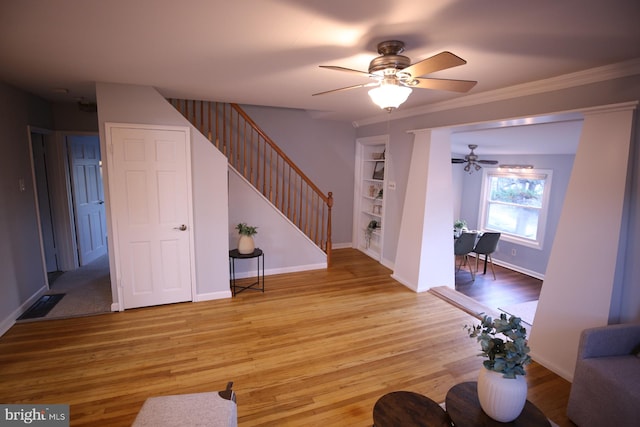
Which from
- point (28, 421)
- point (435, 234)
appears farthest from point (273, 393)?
point (435, 234)

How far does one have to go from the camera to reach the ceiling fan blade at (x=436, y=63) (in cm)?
158

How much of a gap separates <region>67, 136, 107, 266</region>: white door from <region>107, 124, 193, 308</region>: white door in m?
2.08

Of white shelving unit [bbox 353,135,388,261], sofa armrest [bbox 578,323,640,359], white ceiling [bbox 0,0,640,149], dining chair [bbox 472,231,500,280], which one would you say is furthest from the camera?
white shelving unit [bbox 353,135,388,261]

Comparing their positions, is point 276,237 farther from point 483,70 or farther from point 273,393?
point 483,70

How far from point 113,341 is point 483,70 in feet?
13.3

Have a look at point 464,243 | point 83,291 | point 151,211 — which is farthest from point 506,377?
point 83,291

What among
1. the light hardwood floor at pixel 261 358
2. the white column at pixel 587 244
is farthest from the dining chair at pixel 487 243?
the white column at pixel 587 244

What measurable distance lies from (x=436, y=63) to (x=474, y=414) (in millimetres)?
1911

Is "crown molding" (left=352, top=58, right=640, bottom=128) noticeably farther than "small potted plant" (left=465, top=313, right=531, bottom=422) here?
Yes

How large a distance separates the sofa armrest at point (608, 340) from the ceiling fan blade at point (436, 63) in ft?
6.40

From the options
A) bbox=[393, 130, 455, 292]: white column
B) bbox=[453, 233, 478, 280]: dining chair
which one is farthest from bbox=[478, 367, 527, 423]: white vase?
bbox=[453, 233, 478, 280]: dining chair

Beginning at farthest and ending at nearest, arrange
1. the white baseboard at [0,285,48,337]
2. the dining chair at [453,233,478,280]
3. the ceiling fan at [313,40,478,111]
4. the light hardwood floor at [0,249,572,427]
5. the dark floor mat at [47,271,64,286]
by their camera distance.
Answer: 1. the dining chair at [453,233,478,280]
2. the dark floor mat at [47,271,64,286]
3. the white baseboard at [0,285,48,337]
4. the light hardwood floor at [0,249,572,427]
5. the ceiling fan at [313,40,478,111]

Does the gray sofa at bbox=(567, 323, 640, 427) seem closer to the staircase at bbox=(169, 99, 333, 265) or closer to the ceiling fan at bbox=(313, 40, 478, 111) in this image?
the ceiling fan at bbox=(313, 40, 478, 111)

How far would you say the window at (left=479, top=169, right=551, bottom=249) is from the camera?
20.1 feet
